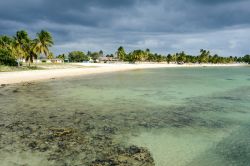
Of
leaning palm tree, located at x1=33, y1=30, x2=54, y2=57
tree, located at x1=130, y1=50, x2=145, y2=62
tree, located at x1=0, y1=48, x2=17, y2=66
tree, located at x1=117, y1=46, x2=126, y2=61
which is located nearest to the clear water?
tree, located at x1=0, y1=48, x2=17, y2=66

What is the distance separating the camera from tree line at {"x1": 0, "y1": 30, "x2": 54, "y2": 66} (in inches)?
2484

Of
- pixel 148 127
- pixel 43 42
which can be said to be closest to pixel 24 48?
pixel 43 42

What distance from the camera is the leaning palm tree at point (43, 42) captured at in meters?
72.4

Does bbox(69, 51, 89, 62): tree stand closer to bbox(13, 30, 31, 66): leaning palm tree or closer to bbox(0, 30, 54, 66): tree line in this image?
bbox(0, 30, 54, 66): tree line

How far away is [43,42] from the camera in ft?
247

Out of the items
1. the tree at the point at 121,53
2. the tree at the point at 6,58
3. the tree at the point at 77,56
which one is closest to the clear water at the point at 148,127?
the tree at the point at 6,58

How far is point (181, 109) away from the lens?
18953 mm

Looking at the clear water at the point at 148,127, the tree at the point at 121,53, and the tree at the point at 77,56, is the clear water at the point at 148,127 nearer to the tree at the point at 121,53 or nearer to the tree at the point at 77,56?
the tree at the point at 77,56

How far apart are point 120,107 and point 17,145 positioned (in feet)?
32.0

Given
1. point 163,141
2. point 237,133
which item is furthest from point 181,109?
point 163,141

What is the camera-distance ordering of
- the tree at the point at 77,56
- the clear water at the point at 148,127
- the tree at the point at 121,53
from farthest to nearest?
the tree at the point at 121,53
the tree at the point at 77,56
the clear water at the point at 148,127

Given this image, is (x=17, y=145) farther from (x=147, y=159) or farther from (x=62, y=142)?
(x=147, y=159)

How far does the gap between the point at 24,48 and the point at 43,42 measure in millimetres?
7361

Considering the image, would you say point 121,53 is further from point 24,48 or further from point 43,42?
point 24,48
